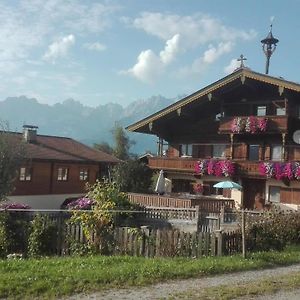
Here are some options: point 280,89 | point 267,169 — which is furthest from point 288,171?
point 280,89

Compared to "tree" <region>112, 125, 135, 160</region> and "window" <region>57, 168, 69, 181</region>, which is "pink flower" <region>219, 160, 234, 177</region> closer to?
"window" <region>57, 168, 69, 181</region>

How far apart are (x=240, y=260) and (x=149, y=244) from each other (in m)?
3.09

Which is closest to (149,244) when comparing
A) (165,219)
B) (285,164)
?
(165,219)

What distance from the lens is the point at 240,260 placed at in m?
14.1

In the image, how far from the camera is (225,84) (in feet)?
118

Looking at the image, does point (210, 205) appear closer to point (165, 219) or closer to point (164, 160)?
point (165, 219)

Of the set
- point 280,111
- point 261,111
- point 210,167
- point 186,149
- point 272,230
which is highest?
point 261,111

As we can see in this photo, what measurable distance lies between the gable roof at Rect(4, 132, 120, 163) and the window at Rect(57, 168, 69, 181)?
3.25ft

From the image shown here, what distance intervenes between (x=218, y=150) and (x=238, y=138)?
2.33 meters

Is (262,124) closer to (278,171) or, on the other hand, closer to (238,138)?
(278,171)

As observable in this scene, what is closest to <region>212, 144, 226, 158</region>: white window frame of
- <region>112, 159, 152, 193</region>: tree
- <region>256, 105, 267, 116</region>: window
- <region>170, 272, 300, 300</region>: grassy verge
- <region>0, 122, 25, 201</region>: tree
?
<region>256, 105, 267, 116</region>: window

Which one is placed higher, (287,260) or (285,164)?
(285,164)

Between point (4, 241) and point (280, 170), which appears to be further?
point (280, 170)

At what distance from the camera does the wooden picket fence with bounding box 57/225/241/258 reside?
1545cm
